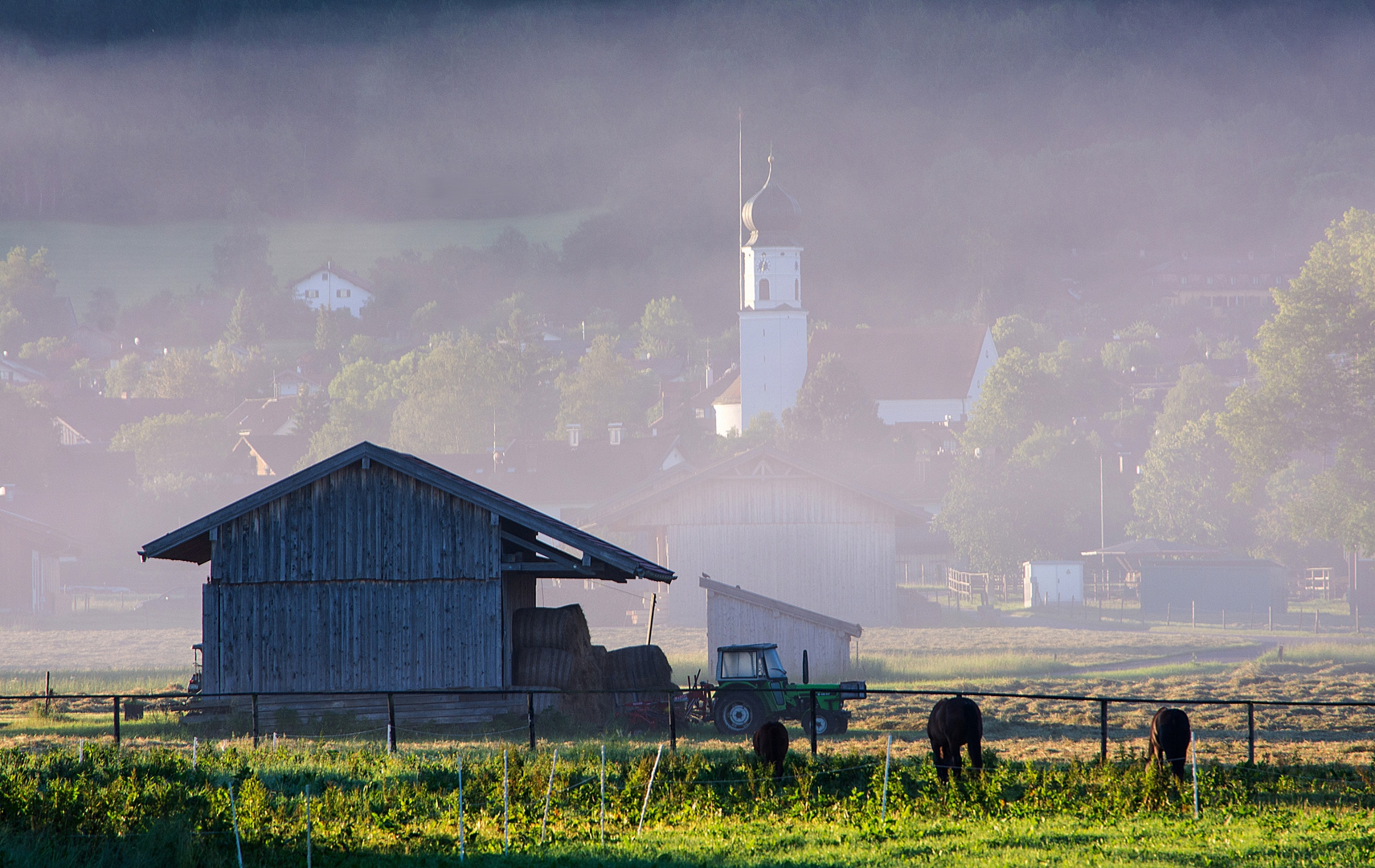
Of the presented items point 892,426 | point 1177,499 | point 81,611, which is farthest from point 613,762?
point 892,426

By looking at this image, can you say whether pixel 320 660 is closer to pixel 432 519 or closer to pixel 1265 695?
pixel 432 519

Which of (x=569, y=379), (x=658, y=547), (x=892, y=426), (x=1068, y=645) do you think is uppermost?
(x=569, y=379)

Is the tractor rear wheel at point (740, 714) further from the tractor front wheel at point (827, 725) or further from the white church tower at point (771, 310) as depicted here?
the white church tower at point (771, 310)

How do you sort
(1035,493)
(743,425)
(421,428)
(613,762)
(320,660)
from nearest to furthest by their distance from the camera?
(613,762)
(320,660)
(1035,493)
(421,428)
(743,425)

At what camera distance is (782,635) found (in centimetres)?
4378

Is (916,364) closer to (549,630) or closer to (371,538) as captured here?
(549,630)

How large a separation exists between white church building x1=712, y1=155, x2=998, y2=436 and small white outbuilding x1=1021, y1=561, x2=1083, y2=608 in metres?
68.5

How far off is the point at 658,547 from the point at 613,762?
50.5m

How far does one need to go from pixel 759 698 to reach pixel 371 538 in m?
8.63

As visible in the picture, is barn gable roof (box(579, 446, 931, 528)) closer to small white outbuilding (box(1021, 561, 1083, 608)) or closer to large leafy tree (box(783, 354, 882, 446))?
small white outbuilding (box(1021, 561, 1083, 608))

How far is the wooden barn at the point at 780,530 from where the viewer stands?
66.3 meters

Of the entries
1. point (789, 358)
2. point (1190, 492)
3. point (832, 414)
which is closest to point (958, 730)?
point (1190, 492)

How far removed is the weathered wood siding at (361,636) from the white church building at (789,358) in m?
122

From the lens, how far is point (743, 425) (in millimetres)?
164500
